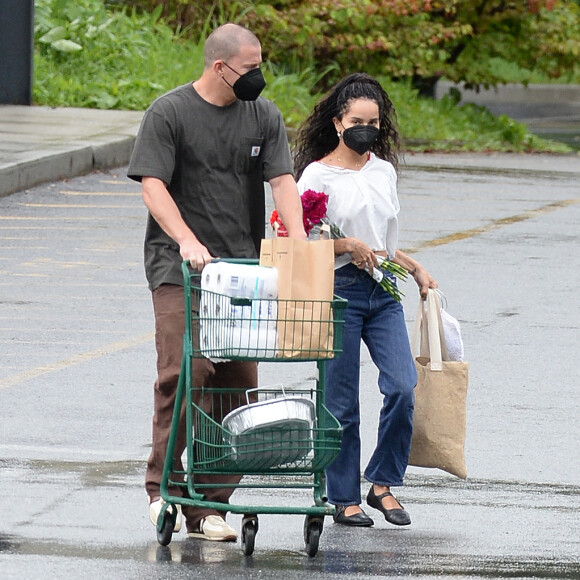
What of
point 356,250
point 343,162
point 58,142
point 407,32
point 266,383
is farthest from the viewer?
point 407,32

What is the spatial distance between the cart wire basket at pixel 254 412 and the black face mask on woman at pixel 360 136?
2.66ft

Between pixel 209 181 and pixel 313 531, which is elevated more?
pixel 209 181

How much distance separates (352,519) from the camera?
5.84 meters

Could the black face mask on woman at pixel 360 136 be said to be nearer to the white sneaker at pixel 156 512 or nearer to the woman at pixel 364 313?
the woman at pixel 364 313

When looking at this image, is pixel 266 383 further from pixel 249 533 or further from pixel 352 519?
pixel 249 533

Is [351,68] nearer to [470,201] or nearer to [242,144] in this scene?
[470,201]

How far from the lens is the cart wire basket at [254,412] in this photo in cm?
502

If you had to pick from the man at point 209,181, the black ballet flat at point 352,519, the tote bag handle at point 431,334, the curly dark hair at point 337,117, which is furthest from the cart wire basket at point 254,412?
the curly dark hair at point 337,117

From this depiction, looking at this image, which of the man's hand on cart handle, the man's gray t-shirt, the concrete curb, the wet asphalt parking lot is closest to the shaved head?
the man's gray t-shirt

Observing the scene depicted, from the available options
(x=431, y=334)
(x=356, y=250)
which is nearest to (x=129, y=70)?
(x=431, y=334)

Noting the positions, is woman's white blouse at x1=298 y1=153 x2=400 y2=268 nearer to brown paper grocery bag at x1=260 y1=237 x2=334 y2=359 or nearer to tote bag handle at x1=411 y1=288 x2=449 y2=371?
tote bag handle at x1=411 y1=288 x2=449 y2=371

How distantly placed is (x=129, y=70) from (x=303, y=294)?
1637 centimetres

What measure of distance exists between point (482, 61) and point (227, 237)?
20.0m

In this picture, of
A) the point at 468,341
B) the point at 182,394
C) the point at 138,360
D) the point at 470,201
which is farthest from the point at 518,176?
the point at 182,394
